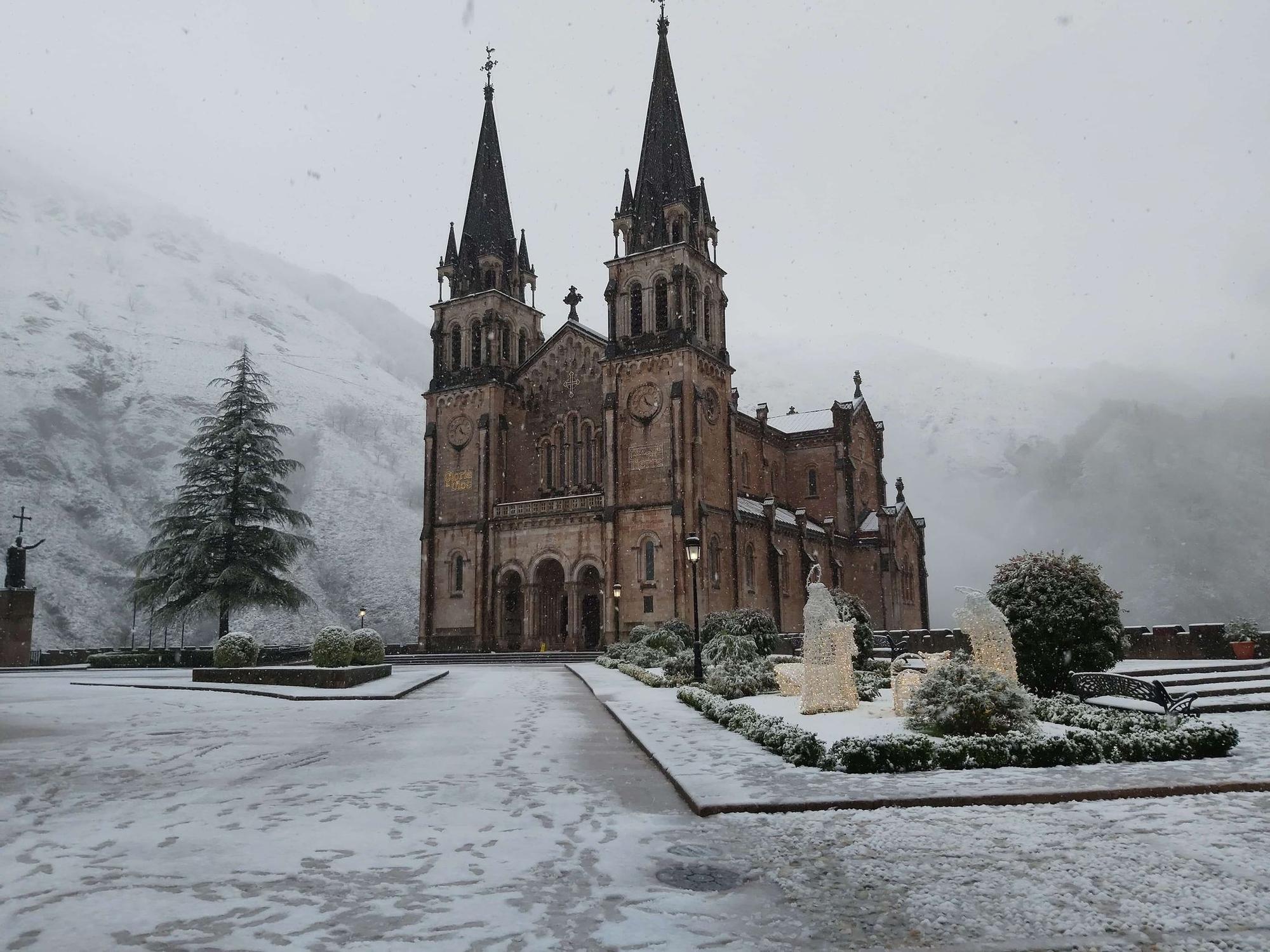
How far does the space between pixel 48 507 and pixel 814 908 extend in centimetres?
10591

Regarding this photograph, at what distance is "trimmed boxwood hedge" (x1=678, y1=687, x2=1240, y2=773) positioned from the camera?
8586mm

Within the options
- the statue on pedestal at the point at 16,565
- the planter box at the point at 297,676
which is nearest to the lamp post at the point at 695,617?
the planter box at the point at 297,676

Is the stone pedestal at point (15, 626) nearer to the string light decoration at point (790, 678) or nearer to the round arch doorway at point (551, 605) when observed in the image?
the round arch doorway at point (551, 605)

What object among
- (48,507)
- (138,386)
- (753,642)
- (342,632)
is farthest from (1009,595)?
(138,386)

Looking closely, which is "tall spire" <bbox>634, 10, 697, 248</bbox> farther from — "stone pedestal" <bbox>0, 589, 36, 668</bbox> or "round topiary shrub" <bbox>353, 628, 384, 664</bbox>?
"stone pedestal" <bbox>0, 589, 36, 668</bbox>

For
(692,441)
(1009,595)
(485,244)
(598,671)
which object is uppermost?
(485,244)

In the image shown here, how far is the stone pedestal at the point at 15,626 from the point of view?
3850 centimetres

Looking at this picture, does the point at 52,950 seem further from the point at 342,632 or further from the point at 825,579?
the point at 825,579

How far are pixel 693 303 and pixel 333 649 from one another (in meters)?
28.4

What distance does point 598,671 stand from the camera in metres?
28.3

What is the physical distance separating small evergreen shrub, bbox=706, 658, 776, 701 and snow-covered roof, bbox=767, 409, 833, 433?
38916 mm

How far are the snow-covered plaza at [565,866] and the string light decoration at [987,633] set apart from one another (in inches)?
194

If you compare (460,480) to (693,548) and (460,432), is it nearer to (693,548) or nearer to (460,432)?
(460,432)

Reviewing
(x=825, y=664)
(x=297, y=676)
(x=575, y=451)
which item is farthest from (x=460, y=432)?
(x=825, y=664)
